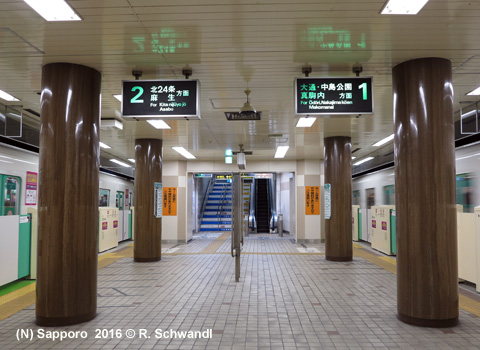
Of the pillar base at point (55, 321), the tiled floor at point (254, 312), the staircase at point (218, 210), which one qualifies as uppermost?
the staircase at point (218, 210)

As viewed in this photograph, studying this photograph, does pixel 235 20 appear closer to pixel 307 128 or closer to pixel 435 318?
pixel 435 318

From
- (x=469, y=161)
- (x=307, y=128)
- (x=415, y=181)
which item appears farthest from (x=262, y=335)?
(x=469, y=161)

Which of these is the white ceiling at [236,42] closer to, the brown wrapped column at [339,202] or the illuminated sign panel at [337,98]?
the illuminated sign panel at [337,98]

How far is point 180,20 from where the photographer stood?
3.82 metres

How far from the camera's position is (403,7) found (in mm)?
3543

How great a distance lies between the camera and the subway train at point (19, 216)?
6504 millimetres

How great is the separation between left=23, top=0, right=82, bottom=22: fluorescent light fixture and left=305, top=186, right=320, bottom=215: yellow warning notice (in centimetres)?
1104

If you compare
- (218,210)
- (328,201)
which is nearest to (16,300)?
(328,201)

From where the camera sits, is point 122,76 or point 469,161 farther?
point 469,161

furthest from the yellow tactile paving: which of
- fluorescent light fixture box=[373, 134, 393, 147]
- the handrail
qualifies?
the handrail

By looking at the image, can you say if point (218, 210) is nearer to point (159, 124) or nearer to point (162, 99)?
point (159, 124)

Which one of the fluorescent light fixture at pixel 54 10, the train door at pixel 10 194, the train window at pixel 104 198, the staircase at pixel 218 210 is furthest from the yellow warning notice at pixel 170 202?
the fluorescent light fixture at pixel 54 10

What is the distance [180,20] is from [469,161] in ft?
21.6

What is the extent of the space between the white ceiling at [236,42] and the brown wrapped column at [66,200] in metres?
0.46
